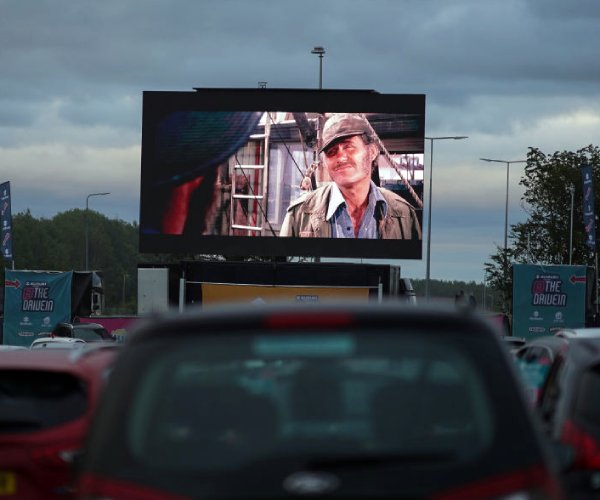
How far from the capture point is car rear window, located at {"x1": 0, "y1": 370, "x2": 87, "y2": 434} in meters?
7.71

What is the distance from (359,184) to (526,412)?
3802 cm

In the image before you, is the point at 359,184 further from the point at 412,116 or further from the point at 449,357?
the point at 449,357

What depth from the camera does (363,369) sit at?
16.3 ft

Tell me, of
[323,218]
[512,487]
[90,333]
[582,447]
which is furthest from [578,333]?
[323,218]

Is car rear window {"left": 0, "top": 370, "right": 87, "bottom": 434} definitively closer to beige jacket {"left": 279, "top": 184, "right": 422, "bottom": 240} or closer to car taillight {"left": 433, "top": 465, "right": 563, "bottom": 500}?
car taillight {"left": 433, "top": 465, "right": 563, "bottom": 500}

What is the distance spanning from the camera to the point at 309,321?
471 cm

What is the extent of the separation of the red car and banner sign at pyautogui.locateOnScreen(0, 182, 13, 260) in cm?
4351

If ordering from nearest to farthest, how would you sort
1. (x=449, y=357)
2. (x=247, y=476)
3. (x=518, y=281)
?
1. (x=247, y=476)
2. (x=449, y=357)
3. (x=518, y=281)

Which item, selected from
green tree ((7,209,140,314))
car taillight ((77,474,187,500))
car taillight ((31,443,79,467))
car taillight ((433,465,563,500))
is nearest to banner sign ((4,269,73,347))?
car taillight ((31,443,79,467))

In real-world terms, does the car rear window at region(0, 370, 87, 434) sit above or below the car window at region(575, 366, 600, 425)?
below

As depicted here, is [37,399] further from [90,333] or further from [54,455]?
[90,333]

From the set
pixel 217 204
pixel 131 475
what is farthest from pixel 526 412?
pixel 217 204

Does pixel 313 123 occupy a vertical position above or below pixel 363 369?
above

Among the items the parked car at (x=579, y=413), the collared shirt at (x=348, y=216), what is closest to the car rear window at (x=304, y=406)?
the parked car at (x=579, y=413)
